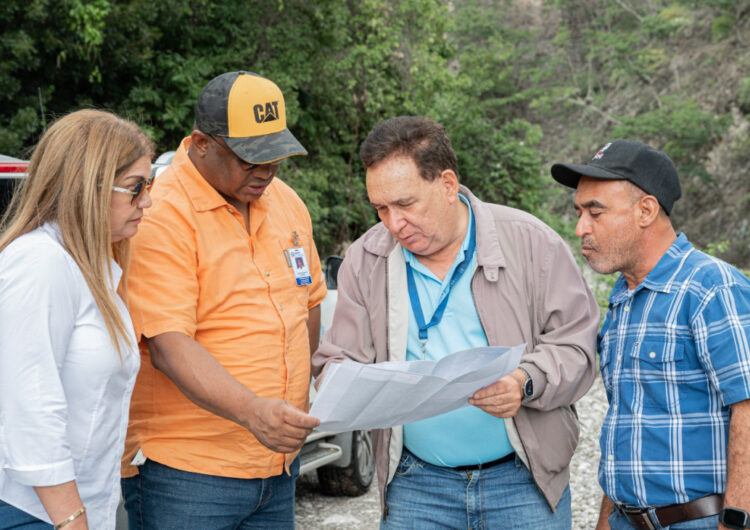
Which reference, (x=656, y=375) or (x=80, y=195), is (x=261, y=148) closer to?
(x=80, y=195)

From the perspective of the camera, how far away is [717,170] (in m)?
25.7

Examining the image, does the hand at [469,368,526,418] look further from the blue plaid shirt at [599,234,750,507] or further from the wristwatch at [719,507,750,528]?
the wristwatch at [719,507,750,528]

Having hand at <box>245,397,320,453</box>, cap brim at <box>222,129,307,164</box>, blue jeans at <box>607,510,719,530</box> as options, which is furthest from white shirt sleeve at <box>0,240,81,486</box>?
blue jeans at <box>607,510,719,530</box>

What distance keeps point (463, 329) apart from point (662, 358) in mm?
628

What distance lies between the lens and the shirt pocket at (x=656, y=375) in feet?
7.61

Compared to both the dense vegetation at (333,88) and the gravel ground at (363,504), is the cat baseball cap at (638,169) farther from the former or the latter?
the gravel ground at (363,504)

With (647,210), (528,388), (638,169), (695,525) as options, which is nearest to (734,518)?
(695,525)

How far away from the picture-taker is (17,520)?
6.70ft

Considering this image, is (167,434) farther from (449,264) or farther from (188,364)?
(449,264)

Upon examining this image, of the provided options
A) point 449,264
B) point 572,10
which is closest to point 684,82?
point 572,10

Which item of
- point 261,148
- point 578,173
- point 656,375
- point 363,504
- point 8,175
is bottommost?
point 363,504

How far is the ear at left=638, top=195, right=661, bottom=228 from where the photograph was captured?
246 centimetres

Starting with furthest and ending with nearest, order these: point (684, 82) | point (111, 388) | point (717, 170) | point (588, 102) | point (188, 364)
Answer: point (588, 102), point (684, 82), point (717, 170), point (188, 364), point (111, 388)

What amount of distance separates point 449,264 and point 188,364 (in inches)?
36.8
